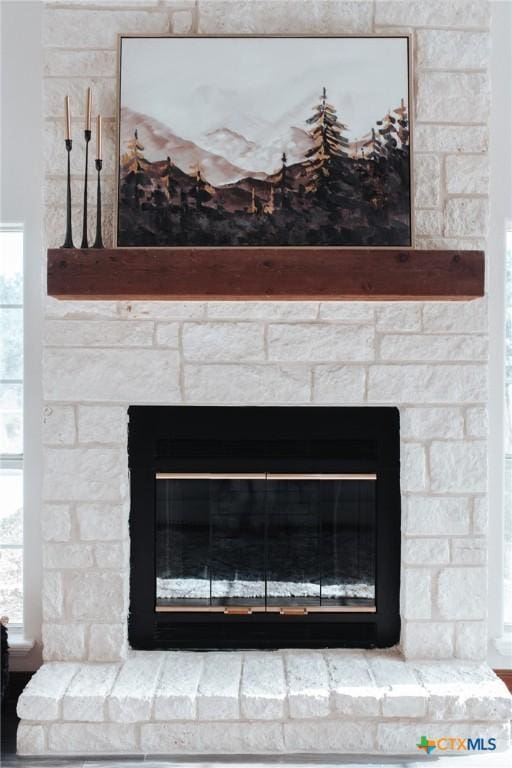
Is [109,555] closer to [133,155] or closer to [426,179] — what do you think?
[133,155]

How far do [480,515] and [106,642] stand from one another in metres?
1.44

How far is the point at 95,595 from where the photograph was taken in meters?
2.53

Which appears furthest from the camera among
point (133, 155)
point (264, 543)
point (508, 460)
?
point (508, 460)

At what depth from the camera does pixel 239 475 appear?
8.59ft

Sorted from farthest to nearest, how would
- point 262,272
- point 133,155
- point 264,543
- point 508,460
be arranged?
point 508,460 → point 264,543 → point 133,155 → point 262,272

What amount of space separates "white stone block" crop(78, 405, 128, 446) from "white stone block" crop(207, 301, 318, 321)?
Result: 497 millimetres

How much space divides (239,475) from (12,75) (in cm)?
176

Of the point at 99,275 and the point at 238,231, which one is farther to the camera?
the point at 238,231

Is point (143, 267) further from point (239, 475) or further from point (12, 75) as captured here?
point (12, 75)

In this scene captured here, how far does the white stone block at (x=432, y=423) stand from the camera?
253cm

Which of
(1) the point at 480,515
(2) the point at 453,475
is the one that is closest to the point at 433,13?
(2) the point at 453,475

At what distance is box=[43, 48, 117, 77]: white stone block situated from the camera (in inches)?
98.6

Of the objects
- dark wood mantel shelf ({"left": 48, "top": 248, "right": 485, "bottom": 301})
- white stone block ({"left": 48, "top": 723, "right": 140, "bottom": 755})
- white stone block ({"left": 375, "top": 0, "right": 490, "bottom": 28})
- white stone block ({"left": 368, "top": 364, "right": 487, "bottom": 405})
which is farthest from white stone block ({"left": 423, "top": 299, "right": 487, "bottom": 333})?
white stone block ({"left": 48, "top": 723, "right": 140, "bottom": 755})

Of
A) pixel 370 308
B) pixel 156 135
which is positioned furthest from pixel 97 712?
pixel 156 135
